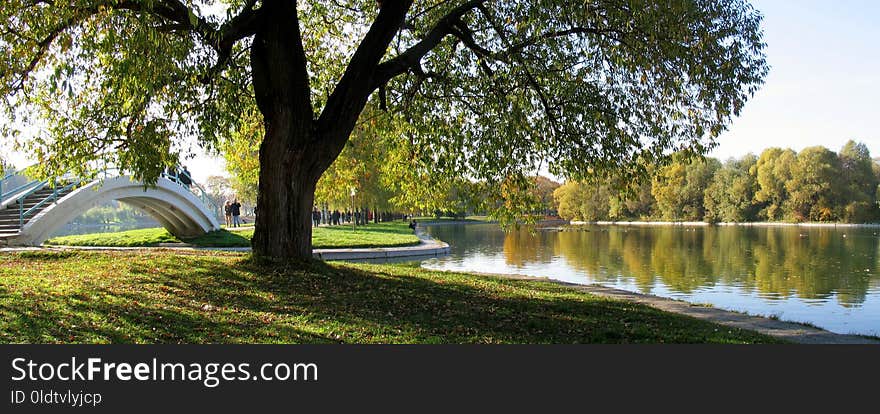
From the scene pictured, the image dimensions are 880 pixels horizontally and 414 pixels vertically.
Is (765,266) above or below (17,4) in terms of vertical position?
below

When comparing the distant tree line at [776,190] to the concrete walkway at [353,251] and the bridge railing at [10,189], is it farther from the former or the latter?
the bridge railing at [10,189]

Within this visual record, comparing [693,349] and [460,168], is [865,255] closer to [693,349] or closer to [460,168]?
[460,168]

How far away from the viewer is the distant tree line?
69.9 meters

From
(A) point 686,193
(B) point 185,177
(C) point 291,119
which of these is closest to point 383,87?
(C) point 291,119

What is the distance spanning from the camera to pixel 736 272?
75.6 ft

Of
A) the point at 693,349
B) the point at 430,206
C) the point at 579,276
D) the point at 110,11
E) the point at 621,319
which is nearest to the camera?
the point at 693,349

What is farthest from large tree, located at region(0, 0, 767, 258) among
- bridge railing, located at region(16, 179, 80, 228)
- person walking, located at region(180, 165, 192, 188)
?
person walking, located at region(180, 165, 192, 188)

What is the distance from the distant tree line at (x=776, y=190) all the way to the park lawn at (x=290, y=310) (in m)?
54.0

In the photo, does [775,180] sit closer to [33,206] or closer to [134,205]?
[134,205]

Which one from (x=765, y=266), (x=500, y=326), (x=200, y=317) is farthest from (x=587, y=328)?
(x=765, y=266)

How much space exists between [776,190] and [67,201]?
7361cm

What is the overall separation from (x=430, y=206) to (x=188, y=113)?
5869 mm

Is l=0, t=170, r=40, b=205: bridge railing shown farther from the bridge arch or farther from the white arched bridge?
the bridge arch

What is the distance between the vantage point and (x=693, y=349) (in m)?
6.62
